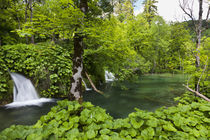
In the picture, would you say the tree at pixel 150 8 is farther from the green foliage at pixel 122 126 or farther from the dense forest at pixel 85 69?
the green foliage at pixel 122 126

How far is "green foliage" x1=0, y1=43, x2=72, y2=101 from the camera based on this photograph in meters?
7.07

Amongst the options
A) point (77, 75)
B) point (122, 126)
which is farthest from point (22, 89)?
point (122, 126)

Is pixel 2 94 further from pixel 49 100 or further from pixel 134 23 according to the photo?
pixel 134 23

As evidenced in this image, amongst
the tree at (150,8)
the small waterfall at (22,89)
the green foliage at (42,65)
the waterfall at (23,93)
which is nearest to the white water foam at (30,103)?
the waterfall at (23,93)

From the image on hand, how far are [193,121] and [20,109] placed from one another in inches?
299

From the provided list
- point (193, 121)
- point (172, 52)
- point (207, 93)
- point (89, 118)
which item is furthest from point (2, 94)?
point (172, 52)

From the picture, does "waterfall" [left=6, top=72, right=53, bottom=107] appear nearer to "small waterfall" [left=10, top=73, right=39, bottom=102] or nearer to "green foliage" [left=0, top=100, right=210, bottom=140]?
"small waterfall" [left=10, top=73, right=39, bottom=102]

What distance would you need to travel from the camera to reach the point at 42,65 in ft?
25.0

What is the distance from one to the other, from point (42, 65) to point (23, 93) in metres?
2.08

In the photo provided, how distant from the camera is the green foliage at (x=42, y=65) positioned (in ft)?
23.2

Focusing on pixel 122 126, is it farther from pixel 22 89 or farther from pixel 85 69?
pixel 22 89

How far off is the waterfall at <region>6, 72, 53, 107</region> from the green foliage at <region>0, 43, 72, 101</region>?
0.30m

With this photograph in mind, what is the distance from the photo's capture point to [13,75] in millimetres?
7102

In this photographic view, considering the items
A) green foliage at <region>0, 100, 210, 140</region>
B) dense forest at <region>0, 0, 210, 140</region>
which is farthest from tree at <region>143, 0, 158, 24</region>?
green foliage at <region>0, 100, 210, 140</region>
